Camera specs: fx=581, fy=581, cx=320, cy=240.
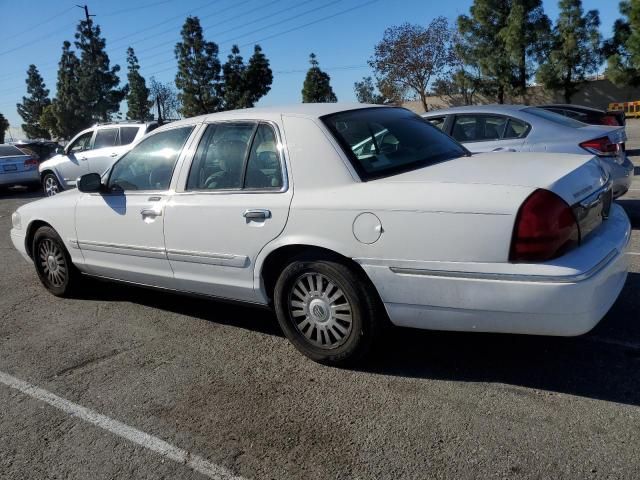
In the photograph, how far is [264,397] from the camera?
338cm

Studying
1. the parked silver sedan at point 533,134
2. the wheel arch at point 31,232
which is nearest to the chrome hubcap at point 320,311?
the wheel arch at point 31,232

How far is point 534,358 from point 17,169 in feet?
53.2

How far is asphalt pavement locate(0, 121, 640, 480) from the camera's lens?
268 cm

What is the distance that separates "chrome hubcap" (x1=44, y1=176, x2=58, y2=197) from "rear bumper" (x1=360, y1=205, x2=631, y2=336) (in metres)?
13.2

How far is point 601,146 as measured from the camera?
6738mm

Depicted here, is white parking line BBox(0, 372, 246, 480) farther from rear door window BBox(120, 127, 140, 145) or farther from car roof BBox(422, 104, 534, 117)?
rear door window BBox(120, 127, 140, 145)

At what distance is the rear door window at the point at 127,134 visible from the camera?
12.9 meters

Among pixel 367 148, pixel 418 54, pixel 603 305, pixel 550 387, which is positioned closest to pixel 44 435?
pixel 367 148

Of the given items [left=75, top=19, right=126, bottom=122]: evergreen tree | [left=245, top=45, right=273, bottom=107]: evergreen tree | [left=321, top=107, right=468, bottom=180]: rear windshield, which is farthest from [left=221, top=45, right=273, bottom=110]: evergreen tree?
[left=321, top=107, right=468, bottom=180]: rear windshield

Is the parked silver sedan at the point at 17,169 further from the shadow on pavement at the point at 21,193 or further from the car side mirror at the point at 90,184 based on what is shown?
the car side mirror at the point at 90,184

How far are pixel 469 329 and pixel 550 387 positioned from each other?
0.58 metres

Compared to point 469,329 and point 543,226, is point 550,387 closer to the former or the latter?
point 469,329

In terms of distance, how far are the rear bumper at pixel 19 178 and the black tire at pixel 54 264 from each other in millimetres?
12143

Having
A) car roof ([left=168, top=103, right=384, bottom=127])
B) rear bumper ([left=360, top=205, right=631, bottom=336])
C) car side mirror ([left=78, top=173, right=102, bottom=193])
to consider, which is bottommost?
rear bumper ([left=360, top=205, right=631, bottom=336])
